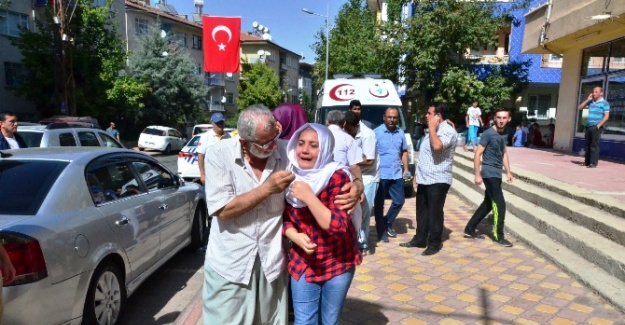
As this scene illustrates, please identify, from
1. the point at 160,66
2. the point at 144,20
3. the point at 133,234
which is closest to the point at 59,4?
the point at 160,66

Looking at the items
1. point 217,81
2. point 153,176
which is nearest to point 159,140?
point 153,176

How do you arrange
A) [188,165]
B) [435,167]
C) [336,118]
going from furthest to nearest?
1. [188,165]
2. [435,167]
3. [336,118]

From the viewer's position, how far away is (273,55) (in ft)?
184

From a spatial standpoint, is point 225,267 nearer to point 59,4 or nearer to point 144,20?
point 59,4

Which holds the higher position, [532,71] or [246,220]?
[532,71]

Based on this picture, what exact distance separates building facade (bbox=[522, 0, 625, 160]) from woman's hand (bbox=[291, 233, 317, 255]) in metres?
9.23

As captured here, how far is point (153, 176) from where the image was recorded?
468 centimetres

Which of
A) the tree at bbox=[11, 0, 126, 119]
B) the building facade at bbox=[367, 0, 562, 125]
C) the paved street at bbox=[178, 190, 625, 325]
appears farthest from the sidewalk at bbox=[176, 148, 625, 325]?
the tree at bbox=[11, 0, 126, 119]

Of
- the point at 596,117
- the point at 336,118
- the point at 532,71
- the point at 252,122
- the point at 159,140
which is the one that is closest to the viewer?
the point at 252,122

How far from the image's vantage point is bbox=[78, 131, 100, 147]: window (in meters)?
8.55

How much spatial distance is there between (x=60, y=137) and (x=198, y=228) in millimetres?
4246

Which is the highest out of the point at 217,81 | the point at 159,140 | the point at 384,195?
the point at 217,81

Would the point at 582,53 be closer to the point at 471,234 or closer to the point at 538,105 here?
the point at 538,105

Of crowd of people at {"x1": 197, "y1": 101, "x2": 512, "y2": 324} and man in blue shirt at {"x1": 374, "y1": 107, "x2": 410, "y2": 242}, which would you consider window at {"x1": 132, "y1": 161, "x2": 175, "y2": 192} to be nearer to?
crowd of people at {"x1": 197, "y1": 101, "x2": 512, "y2": 324}
